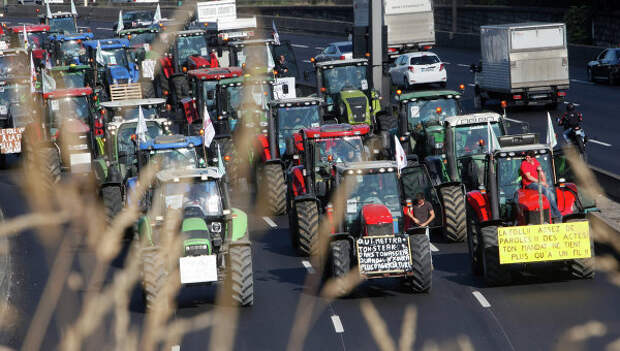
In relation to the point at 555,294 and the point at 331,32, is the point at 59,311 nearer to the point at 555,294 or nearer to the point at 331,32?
the point at 555,294

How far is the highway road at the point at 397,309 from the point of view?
1869 cm

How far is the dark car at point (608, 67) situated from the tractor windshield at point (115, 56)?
19.9 metres

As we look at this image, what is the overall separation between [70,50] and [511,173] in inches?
1418

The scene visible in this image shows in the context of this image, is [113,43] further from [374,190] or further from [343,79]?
[374,190]

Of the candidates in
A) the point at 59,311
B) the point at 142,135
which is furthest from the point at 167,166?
the point at 59,311

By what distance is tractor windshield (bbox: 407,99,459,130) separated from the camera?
31016mm

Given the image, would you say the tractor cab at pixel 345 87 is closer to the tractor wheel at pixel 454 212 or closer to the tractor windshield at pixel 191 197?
the tractor wheel at pixel 454 212

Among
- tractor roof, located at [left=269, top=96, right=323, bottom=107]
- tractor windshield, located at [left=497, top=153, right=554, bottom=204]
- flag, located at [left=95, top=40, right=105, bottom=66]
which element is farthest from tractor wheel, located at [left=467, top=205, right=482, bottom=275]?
flag, located at [left=95, top=40, right=105, bottom=66]

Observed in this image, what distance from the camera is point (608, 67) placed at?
52.1 meters

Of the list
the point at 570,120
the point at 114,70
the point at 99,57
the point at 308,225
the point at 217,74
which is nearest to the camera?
the point at 308,225

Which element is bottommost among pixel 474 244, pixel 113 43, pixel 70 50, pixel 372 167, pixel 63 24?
pixel 474 244

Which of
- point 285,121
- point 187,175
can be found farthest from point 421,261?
point 285,121

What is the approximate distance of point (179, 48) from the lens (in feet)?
166

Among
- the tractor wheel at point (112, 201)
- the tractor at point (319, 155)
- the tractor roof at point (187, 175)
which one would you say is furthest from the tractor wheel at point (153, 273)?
the tractor wheel at point (112, 201)
